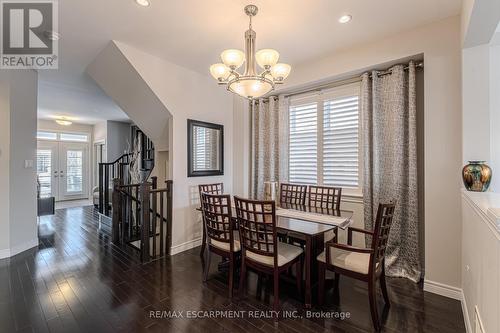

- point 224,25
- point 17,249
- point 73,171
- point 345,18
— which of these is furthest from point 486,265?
point 73,171

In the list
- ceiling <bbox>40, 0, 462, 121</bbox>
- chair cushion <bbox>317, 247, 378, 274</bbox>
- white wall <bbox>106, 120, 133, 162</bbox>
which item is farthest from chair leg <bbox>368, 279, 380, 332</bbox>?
white wall <bbox>106, 120, 133, 162</bbox>

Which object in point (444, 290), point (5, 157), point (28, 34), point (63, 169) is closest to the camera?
point (444, 290)

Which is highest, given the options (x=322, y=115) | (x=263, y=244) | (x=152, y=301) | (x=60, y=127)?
(x=60, y=127)

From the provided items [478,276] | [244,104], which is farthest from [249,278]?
[244,104]

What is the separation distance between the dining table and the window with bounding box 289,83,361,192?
79 centimetres

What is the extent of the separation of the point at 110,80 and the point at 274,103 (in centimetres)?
261

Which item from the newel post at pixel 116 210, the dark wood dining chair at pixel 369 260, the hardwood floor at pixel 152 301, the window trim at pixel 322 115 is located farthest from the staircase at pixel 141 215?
the dark wood dining chair at pixel 369 260

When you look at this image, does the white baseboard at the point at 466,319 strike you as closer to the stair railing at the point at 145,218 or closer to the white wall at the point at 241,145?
the white wall at the point at 241,145

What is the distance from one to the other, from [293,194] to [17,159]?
4132 millimetres

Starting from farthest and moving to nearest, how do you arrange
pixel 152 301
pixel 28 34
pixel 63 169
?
pixel 63 169 < pixel 28 34 < pixel 152 301

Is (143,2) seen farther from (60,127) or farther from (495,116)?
(60,127)

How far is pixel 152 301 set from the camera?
227cm

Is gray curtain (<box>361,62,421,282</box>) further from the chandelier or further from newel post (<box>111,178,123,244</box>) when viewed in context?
newel post (<box>111,178,123,244</box>)

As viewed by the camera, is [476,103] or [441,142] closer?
[476,103]
